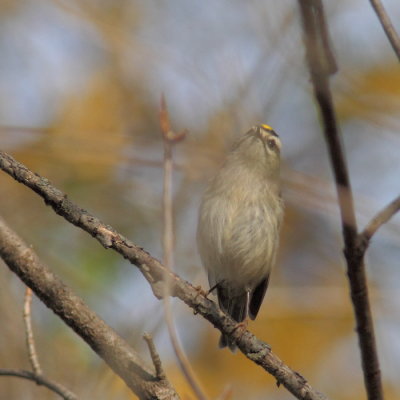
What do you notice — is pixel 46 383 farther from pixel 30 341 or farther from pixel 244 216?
pixel 244 216

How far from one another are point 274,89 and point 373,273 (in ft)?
8.40

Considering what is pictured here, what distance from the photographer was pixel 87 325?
2178 mm

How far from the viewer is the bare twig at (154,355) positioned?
185 cm

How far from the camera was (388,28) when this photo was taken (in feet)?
5.82

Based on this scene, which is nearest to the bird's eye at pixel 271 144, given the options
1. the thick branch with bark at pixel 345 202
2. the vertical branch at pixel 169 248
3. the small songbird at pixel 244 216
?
the small songbird at pixel 244 216

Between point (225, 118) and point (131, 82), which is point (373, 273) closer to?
point (225, 118)

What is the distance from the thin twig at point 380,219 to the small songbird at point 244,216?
1912 mm

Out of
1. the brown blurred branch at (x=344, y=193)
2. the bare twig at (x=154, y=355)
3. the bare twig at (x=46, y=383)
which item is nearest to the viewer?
the brown blurred branch at (x=344, y=193)

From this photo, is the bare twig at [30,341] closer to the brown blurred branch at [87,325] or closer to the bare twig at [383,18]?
the brown blurred branch at [87,325]

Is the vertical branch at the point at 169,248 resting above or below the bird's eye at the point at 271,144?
below

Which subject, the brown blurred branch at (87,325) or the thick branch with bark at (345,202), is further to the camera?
the brown blurred branch at (87,325)

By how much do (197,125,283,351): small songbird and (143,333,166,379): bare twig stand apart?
182 centimetres

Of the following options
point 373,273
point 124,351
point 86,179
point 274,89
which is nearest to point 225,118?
point 274,89

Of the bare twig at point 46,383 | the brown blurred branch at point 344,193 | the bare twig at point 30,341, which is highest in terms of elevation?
the brown blurred branch at point 344,193
